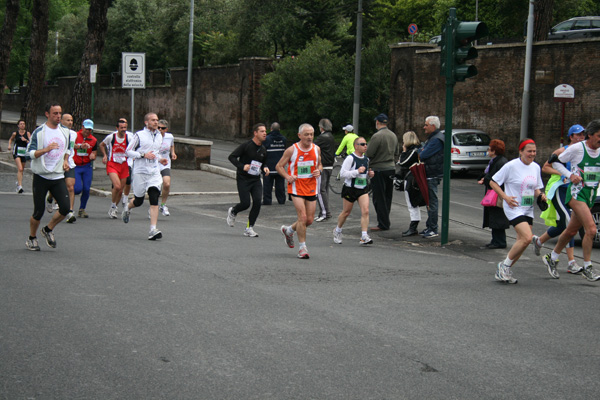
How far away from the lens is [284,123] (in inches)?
1761

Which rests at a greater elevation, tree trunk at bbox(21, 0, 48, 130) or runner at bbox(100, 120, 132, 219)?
tree trunk at bbox(21, 0, 48, 130)

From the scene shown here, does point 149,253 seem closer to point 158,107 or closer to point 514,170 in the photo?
point 514,170

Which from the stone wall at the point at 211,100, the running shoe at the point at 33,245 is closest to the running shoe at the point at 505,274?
the running shoe at the point at 33,245

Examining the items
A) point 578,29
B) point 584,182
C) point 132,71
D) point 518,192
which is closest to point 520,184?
point 518,192

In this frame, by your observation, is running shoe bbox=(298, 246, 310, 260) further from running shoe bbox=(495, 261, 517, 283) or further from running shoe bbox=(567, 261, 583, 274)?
running shoe bbox=(567, 261, 583, 274)

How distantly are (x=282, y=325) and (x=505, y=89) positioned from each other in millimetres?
26324

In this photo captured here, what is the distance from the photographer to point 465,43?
1221 cm

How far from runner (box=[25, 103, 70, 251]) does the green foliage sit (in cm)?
2981

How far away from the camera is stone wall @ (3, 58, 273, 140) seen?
46.4m

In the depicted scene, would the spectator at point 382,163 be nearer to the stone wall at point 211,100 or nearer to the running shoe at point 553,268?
the running shoe at point 553,268

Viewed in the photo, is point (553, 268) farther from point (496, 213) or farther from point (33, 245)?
point (33, 245)

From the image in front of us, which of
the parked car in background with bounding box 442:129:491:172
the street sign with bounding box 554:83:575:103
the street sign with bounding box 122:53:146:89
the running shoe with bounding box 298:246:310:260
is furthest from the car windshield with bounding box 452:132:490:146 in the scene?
the running shoe with bounding box 298:246:310:260

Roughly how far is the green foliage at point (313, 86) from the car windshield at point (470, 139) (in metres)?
12.4

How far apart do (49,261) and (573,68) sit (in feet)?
75.9
